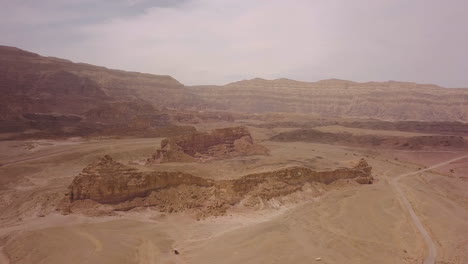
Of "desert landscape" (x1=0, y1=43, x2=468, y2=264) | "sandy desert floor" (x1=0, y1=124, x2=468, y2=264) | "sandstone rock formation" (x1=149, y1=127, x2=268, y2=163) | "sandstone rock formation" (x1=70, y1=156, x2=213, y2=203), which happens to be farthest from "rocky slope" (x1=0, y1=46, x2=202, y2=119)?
"sandstone rock formation" (x1=70, y1=156, x2=213, y2=203)

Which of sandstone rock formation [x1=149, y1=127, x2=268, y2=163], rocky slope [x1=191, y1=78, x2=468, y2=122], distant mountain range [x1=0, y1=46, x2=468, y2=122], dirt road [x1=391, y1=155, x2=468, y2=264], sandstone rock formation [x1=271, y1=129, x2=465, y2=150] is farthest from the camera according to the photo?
rocky slope [x1=191, y1=78, x2=468, y2=122]

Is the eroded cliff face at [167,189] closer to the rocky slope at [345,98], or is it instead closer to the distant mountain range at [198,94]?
the distant mountain range at [198,94]

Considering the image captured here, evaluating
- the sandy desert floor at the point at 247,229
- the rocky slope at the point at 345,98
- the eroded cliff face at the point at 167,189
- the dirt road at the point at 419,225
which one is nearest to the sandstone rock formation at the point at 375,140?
the dirt road at the point at 419,225

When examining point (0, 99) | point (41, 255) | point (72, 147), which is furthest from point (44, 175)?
point (0, 99)

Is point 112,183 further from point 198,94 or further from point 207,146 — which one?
point 198,94

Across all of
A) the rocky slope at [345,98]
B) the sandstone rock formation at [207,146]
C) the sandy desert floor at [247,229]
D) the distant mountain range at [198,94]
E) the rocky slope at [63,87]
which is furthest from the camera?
the rocky slope at [345,98]

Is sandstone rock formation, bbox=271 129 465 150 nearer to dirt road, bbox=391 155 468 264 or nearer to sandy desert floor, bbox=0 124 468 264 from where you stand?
dirt road, bbox=391 155 468 264
